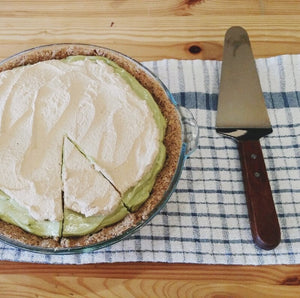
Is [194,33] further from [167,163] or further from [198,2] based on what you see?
[167,163]

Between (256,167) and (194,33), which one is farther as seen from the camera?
(194,33)

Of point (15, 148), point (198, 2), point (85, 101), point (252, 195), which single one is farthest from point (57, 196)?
point (198, 2)

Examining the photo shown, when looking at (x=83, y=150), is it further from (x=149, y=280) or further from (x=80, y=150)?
(x=149, y=280)

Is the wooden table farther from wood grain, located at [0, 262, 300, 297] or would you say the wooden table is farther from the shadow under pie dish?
wood grain, located at [0, 262, 300, 297]

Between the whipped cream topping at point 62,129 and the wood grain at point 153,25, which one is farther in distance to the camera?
the wood grain at point 153,25

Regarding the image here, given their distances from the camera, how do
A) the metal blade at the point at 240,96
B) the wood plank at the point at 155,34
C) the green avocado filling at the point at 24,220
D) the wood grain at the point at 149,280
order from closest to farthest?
the green avocado filling at the point at 24,220 < the wood grain at the point at 149,280 < the metal blade at the point at 240,96 < the wood plank at the point at 155,34

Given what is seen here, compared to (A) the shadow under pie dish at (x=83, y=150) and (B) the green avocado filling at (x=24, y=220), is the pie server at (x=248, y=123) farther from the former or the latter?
(B) the green avocado filling at (x=24, y=220)

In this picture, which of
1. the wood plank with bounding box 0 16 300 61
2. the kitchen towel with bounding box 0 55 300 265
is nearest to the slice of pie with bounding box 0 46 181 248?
the kitchen towel with bounding box 0 55 300 265

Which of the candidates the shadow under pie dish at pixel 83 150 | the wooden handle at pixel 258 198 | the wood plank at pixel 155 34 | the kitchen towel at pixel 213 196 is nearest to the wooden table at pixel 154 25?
the wood plank at pixel 155 34

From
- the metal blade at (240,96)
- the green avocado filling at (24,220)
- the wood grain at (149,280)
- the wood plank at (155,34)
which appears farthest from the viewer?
the wood plank at (155,34)
